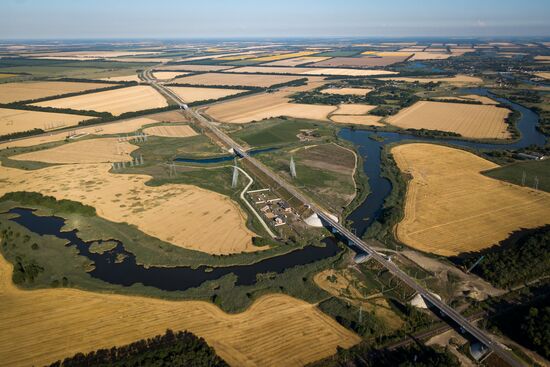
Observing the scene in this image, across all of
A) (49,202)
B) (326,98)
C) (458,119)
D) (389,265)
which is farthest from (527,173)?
(326,98)

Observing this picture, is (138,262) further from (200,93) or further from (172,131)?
(200,93)

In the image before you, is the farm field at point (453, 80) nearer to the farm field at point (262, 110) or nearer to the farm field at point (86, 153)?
the farm field at point (262, 110)

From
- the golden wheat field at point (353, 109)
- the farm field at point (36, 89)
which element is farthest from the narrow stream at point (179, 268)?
the farm field at point (36, 89)

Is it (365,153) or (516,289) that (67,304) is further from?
(365,153)

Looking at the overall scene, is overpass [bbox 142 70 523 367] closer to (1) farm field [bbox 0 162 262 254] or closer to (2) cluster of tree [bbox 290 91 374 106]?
(1) farm field [bbox 0 162 262 254]

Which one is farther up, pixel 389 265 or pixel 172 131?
pixel 172 131
